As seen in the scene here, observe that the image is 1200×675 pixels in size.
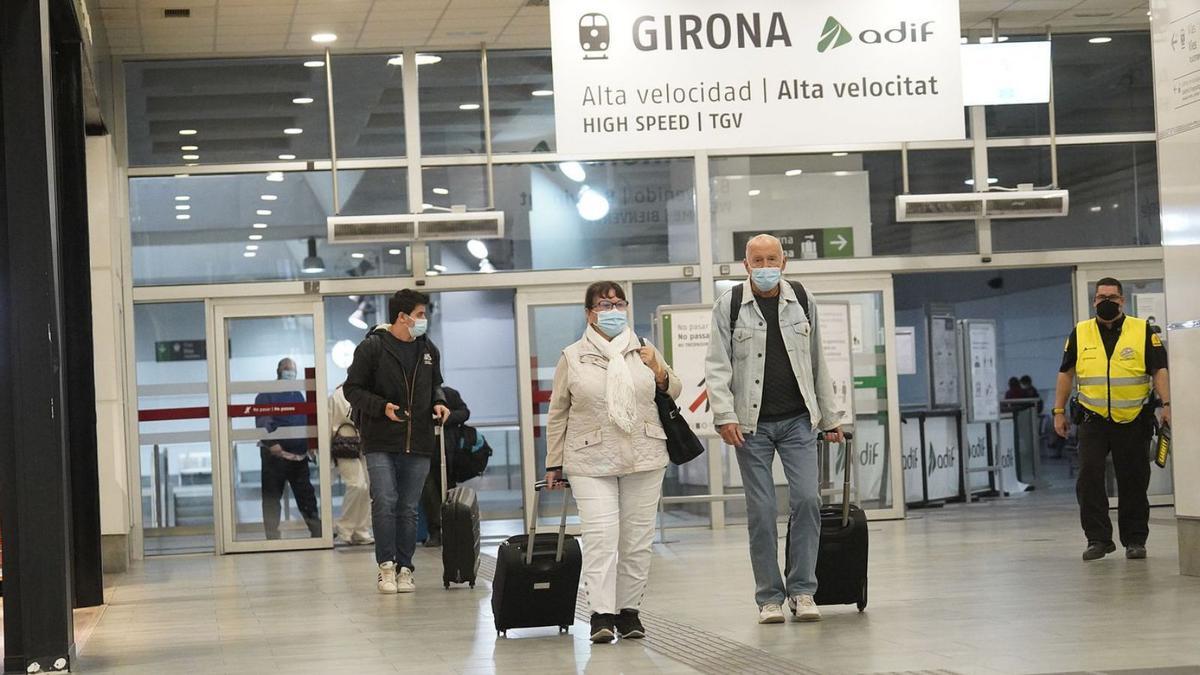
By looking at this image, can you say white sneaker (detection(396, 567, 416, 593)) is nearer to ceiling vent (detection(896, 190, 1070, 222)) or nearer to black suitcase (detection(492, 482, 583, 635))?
black suitcase (detection(492, 482, 583, 635))

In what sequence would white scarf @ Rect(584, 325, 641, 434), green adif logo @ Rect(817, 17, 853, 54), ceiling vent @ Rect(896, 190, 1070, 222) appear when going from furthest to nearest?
1. ceiling vent @ Rect(896, 190, 1070, 222)
2. green adif logo @ Rect(817, 17, 853, 54)
3. white scarf @ Rect(584, 325, 641, 434)

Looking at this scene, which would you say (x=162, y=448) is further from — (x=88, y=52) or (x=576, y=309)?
(x=88, y=52)

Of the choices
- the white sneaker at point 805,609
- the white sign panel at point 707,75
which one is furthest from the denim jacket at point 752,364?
the white sign panel at point 707,75

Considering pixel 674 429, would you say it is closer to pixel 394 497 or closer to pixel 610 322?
pixel 610 322

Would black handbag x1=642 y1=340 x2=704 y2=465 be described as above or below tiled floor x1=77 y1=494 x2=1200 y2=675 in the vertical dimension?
above

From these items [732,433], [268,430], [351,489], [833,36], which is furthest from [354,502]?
[732,433]

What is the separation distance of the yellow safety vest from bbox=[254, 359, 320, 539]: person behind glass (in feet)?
22.1

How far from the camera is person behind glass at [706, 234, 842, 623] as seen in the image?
671 centimetres

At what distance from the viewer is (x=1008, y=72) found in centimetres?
1238

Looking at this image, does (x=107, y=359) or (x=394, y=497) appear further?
(x=107, y=359)

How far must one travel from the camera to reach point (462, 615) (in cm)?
778

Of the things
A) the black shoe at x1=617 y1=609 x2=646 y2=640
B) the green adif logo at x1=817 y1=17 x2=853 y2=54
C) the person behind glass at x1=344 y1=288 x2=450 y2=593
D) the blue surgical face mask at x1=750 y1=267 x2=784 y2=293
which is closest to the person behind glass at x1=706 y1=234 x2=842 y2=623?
the blue surgical face mask at x1=750 y1=267 x2=784 y2=293

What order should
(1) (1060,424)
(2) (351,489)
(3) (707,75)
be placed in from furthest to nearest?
(2) (351,489) → (1) (1060,424) → (3) (707,75)

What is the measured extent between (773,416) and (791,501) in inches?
14.8
